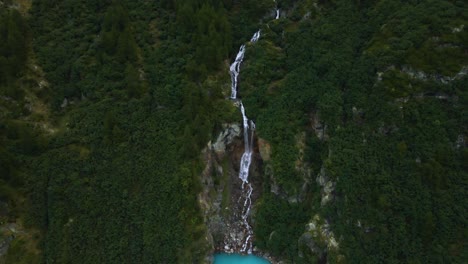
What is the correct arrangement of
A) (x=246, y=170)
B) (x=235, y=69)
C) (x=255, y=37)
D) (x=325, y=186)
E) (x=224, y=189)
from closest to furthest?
(x=325, y=186), (x=224, y=189), (x=246, y=170), (x=235, y=69), (x=255, y=37)

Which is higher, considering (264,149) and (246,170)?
(264,149)

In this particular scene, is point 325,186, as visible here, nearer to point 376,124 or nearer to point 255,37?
point 376,124

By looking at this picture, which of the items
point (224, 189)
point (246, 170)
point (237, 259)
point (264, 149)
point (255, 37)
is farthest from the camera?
point (255, 37)

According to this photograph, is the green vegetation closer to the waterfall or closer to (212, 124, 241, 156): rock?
the waterfall

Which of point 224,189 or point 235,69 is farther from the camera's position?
point 235,69

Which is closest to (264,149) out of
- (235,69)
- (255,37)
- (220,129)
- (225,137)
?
(225,137)

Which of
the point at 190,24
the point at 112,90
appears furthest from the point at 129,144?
the point at 190,24

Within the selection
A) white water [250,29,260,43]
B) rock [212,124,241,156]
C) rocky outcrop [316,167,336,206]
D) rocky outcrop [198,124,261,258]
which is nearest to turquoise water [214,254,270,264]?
rocky outcrop [198,124,261,258]
